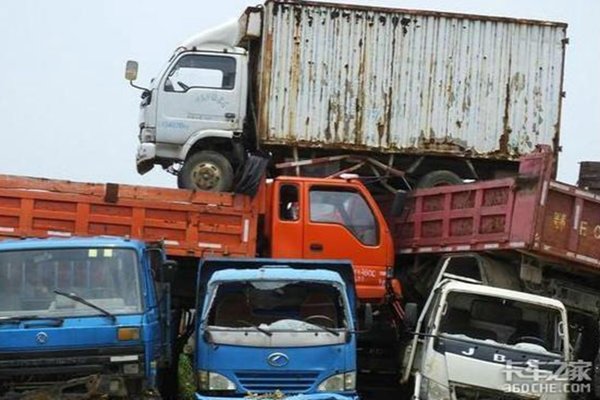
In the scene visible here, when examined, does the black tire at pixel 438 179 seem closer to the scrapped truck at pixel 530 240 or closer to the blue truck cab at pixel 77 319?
the scrapped truck at pixel 530 240

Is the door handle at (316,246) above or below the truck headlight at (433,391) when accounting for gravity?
above

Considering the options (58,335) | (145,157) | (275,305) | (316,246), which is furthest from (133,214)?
(58,335)

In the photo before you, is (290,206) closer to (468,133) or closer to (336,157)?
(336,157)

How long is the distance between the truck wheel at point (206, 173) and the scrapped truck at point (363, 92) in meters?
0.04

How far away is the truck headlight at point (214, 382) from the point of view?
29.8ft

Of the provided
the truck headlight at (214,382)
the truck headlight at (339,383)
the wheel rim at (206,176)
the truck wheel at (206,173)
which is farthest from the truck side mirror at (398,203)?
the truck headlight at (214,382)

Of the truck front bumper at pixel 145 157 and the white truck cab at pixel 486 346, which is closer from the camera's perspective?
the white truck cab at pixel 486 346

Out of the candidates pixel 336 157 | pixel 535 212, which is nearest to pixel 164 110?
pixel 336 157

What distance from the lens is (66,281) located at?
29.9 feet

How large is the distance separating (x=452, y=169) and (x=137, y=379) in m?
7.23

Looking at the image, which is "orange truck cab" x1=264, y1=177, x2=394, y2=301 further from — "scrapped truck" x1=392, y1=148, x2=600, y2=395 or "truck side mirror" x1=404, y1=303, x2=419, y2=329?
"truck side mirror" x1=404, y1=303, x2=419, y2=329

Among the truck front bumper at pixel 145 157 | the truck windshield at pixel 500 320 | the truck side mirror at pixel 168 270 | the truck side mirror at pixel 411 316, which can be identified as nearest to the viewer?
the truck side mirror at pixel 168 270

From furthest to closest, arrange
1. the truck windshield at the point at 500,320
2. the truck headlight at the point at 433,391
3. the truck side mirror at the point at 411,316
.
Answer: the truck side mirror at the point at 411,316
the truck windshield at the point at 500,320
the truck headlight at the point at 433,391

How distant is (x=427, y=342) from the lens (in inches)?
388
